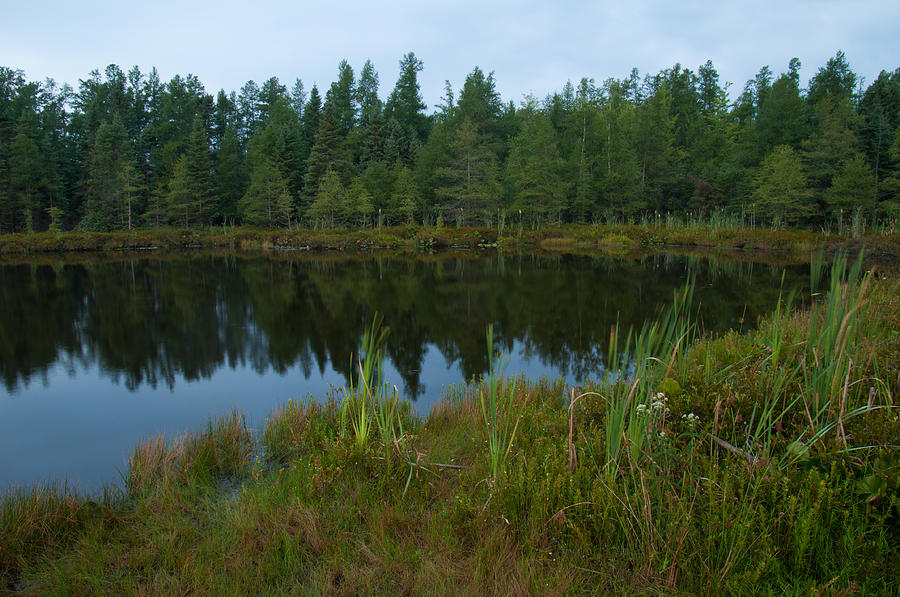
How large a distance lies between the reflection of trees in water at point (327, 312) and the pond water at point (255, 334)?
6 cm

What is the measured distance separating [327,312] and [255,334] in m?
2.59

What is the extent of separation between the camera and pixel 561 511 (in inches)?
106

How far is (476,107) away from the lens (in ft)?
165

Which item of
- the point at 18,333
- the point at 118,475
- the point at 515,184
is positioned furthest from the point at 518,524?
the point at 515,184

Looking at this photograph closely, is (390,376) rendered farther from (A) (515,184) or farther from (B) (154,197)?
(B) (154,197)

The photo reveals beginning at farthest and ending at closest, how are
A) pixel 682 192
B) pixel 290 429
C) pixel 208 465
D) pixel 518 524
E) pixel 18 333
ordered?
pixel 682 192
pixel 18 333
pixel 290 429
pixel 208 465
pixel 518 524

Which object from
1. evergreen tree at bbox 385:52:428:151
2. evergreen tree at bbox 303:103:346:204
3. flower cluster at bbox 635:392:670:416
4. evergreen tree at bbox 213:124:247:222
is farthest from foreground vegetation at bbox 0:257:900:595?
evergreen tree at bbox 385:52:428:151

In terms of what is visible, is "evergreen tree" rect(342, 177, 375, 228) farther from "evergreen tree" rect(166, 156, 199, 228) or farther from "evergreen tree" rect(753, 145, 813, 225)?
"evergreen tree" rect(753, 145, 813, 225)

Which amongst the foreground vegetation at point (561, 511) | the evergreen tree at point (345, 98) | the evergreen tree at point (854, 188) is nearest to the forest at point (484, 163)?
the evergreen tree at point (854, 188)

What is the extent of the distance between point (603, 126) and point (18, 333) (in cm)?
4677

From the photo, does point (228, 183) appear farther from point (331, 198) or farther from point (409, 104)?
point (409, 104)

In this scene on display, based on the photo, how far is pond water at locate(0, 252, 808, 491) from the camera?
661 cm

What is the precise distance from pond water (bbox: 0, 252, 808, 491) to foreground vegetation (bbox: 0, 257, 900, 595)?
1.78m

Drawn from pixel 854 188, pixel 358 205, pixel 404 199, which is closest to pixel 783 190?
pixel 854 188
